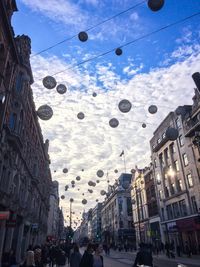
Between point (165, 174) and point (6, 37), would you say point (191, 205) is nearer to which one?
point (165, 174)

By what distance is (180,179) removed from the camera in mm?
40281

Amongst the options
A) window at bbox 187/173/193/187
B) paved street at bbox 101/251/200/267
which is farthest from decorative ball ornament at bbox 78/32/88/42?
window at bbox 187/173/193/187

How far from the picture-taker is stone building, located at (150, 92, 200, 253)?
3506 centimetres

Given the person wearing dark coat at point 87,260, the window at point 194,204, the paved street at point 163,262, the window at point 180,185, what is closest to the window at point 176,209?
the window at point 180,185

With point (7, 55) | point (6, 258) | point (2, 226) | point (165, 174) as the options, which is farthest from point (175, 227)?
point (7, 55)

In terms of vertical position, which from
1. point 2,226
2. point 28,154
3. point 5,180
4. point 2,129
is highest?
point 28,154

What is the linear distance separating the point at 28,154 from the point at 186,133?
23207mm

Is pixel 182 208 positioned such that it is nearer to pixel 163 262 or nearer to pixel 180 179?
pixel 180 179

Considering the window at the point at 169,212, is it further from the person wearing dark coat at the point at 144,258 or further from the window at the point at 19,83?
the person wearing dark coat at the point at 144,258

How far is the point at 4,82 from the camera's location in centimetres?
1905

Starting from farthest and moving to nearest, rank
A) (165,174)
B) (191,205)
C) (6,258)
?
(165,174) < (191,205) < (6,258)

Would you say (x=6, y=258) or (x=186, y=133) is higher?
(x=186, y=133)

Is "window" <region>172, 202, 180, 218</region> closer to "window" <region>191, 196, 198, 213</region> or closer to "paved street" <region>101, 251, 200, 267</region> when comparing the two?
"window" <region>191, 196, 198, 213</region>

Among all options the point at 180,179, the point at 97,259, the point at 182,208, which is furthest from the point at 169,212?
the point at 97,259
